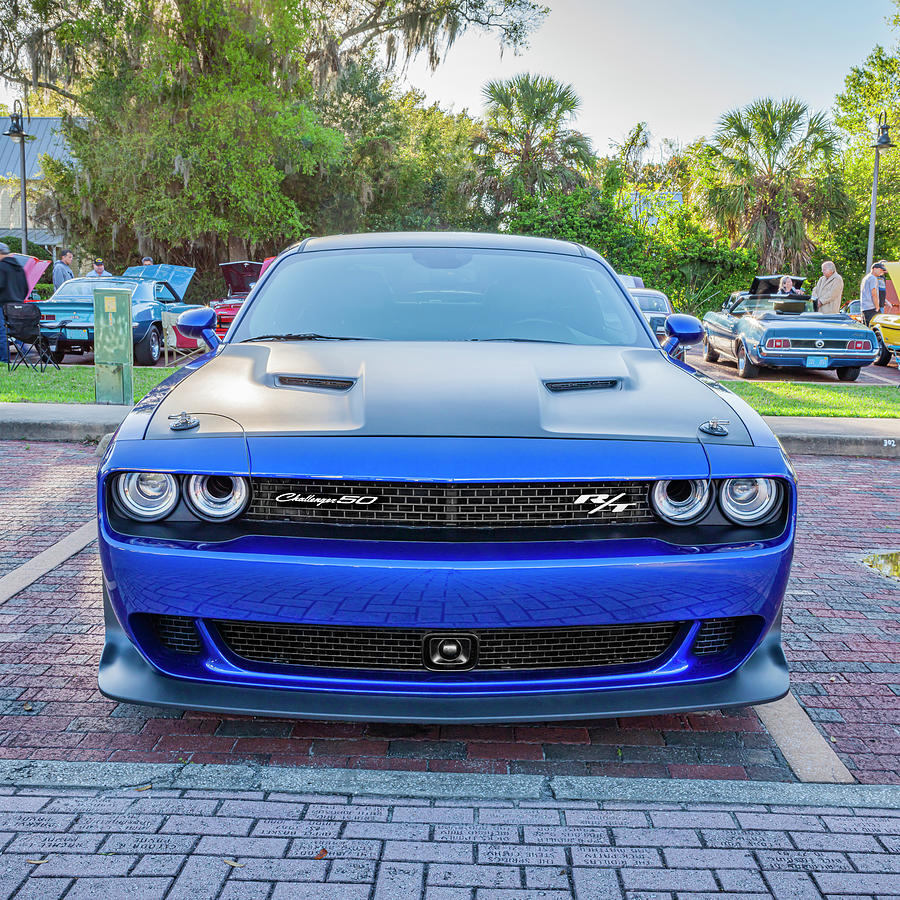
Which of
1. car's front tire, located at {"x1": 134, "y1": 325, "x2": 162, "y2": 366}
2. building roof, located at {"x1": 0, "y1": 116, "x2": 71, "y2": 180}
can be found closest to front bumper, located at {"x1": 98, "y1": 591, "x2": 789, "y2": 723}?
car's front tire, located at {"x1": 134, "y1": 325, "x2": 162, "y2": 366}

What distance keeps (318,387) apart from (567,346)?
1.09 m

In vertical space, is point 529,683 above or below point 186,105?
below

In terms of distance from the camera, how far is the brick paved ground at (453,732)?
2742 millimetres

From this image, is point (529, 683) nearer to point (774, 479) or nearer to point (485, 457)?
point (485, 457)

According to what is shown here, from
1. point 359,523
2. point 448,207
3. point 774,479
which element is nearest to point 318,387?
point 359,523

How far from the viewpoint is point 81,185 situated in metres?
26.0

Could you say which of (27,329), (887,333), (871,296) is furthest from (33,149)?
(887,333)

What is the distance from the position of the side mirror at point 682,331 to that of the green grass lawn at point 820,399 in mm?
6321

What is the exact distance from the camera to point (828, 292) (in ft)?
54.9

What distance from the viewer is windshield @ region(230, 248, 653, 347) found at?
3762 millimetres

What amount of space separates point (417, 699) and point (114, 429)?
21.9 feet

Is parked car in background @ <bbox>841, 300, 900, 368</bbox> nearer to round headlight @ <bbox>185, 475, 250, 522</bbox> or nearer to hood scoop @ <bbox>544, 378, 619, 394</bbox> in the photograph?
hood scoop @ <bbox>544, 378, 619, 394</bbox>

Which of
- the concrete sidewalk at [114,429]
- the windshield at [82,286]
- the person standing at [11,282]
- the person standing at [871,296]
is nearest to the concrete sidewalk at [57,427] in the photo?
the concrete sidewalk at [114,429]

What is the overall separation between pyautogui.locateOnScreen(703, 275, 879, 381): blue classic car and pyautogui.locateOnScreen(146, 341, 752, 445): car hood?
38.3ft
